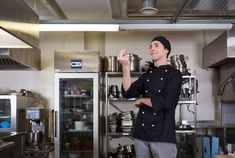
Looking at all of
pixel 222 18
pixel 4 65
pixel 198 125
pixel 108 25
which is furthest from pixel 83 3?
pixel 198 125

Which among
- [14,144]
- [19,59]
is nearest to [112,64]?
[19,59]

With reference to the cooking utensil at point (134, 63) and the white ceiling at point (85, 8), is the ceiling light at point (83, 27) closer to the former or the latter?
the white ceiling at point (85, 8)

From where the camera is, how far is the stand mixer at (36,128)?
12.9 feet

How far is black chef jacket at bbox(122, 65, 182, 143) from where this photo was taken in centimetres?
198

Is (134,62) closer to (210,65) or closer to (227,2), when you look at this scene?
(210,65)

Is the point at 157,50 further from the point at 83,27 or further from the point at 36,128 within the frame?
the point at 36,128

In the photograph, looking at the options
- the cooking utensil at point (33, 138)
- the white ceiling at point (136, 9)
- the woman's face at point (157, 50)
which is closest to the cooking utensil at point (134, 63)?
the white ceiling at point (136, 9)

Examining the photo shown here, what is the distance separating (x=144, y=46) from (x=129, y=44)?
0.23 meters

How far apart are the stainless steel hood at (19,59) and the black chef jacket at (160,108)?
1.90 metres

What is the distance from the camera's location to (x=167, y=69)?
2092 mm

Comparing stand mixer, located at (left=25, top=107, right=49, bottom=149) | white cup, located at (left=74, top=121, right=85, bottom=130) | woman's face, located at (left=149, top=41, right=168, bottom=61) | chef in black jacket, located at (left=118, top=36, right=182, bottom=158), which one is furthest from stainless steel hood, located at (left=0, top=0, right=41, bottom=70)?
white cup, located at (left=74, top=121, right=85, bottom=130)

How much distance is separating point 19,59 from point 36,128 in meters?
0.99

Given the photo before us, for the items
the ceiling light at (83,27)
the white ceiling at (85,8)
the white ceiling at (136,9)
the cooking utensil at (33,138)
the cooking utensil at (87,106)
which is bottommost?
the cooking utensil at (33,138)

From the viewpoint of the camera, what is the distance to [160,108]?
1.98 metres
